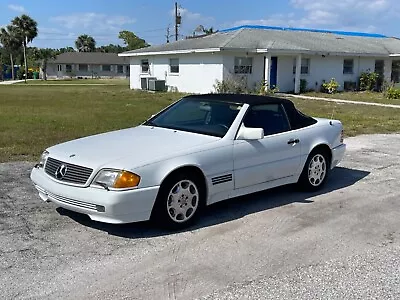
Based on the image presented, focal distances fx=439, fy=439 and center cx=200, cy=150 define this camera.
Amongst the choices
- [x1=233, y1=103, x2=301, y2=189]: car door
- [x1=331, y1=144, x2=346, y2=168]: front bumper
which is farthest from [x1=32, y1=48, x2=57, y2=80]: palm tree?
[x1=233, y1=103, x2=301, y2=189]: car door

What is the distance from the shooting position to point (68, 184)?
449cm

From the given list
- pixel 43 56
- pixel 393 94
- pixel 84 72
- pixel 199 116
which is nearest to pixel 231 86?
pixel 393 94

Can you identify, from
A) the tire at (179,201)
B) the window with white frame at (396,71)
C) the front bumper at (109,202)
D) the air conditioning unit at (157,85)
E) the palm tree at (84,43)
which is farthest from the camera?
the palm tree at (84,43)

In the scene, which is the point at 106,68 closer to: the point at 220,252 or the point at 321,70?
the point at 321,70

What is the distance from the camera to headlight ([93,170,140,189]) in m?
4.29

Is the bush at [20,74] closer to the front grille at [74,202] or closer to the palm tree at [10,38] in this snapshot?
the palm tree at [10,38]

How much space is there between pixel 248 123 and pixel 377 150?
5.43 m

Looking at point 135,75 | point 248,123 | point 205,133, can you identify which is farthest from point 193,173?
point 135,75

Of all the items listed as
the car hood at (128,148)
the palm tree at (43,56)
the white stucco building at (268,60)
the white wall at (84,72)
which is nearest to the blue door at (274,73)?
the white stucco building at (268,60)

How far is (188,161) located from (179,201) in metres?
0.44

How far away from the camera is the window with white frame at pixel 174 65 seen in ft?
99.3

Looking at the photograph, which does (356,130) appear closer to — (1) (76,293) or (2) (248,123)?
(2) (248,123)

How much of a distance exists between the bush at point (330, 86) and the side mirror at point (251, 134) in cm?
2489

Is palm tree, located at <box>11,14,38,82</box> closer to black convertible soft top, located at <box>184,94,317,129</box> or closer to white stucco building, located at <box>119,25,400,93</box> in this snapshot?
Answer: white stucco building, located at <box>119,25,400,93</box>
